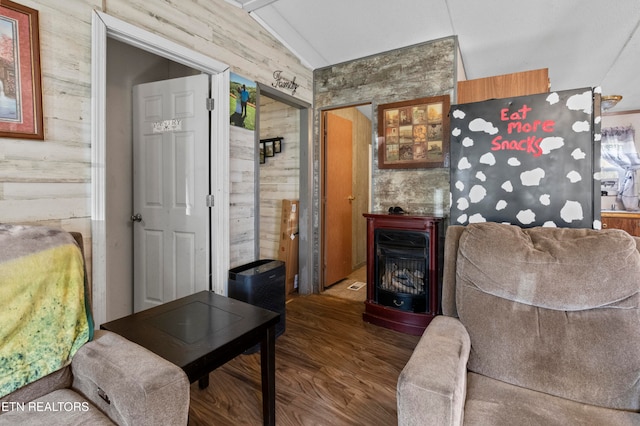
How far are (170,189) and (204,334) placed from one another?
1.60m

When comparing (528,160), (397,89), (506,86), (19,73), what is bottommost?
(528,160)

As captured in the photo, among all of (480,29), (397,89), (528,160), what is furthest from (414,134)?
(528,160)

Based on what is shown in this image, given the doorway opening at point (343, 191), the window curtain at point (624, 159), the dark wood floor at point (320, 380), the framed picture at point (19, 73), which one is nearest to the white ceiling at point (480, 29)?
the doorway opening at point (343, 191)

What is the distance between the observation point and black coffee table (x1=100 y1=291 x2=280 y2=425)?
1209mm

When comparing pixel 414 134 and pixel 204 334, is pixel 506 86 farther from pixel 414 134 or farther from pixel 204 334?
pixel 204 334

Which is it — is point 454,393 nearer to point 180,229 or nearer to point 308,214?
point 180,229

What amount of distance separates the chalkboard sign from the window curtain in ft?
12.4

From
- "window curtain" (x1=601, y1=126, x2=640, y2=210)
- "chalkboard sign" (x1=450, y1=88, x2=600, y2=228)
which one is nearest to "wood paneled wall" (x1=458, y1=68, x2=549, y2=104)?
"chalkboard sign" (x1=450, y1=88, x2=600, y2=228)

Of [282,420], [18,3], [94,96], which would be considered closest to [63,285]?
[94,96]

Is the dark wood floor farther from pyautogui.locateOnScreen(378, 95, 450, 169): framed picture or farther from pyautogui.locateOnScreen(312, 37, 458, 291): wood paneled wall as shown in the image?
pyautogui.locateOnScreen(378, 95, 450, 169): framed picture

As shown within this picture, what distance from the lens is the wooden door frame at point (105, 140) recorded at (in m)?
1.75

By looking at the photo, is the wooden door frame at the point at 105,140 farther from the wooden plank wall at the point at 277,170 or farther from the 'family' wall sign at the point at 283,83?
the wooden plank wall at the point at 277,170

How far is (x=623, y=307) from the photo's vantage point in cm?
113

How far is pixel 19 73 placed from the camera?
1.48 m
